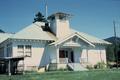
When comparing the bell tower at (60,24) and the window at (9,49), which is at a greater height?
the bell tower at (60,24)

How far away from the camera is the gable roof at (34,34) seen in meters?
36.1

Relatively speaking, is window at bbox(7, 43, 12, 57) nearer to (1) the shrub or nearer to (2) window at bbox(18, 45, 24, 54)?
(2) window at bbox(18, 45, 24, 54)

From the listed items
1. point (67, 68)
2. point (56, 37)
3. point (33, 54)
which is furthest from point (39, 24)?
point (67, 68)

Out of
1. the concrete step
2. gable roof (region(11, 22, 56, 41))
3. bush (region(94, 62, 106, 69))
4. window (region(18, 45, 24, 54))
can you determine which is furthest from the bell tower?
bush (region(94, 62, 106, 69))

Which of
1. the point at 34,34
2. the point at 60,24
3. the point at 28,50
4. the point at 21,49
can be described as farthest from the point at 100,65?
the point at 21,49

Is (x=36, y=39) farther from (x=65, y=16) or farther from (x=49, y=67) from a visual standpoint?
(x=65, y=16)

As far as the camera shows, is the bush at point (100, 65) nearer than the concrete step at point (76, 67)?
No

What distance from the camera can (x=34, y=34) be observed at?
37.7m

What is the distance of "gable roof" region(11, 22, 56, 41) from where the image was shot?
36.1 meters

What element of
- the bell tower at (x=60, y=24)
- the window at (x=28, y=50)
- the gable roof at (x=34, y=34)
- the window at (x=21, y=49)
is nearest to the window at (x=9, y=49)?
the window at (x=21, y=49)

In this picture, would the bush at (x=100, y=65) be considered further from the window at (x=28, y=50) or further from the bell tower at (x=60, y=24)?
the window at (x=28, y=50)

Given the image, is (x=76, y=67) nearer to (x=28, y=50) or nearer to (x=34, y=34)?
(x=28, y=50)

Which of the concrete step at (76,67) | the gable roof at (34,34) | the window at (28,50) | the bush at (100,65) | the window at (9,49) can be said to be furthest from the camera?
the bush at (100,65)

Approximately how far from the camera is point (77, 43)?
38.8m
